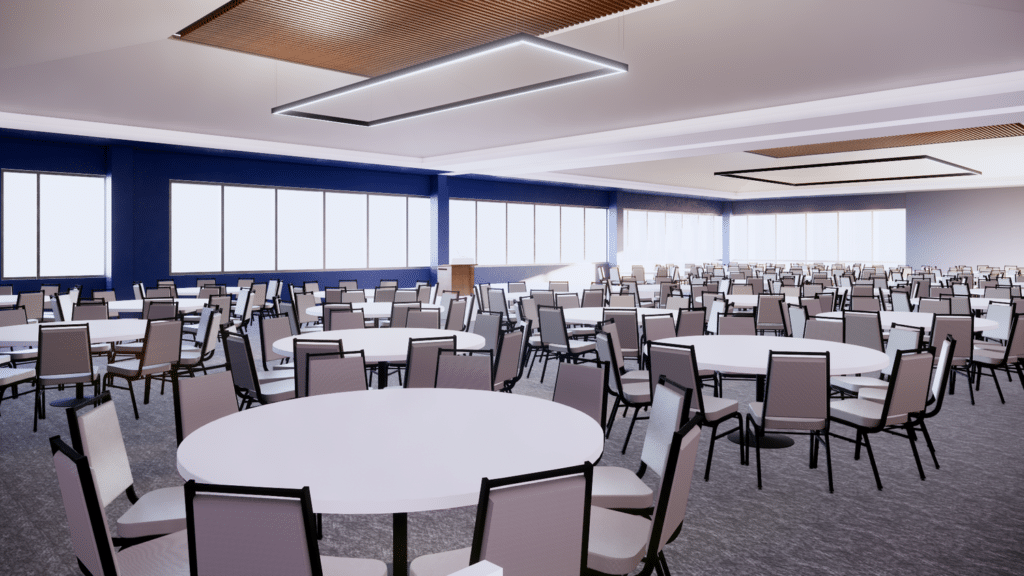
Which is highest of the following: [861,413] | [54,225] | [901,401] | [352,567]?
[54,225]

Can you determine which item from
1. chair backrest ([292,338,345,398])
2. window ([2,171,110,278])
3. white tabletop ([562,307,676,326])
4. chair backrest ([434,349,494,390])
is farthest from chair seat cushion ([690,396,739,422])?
window ([2,171,110,278])

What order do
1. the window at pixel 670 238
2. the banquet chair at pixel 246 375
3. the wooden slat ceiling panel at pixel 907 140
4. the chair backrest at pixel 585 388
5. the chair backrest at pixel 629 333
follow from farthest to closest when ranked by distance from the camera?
the window at pixel 670 238 → the wooden slat ceiling panel at pixel 907 140 → the chair backrest at pixel 629 333 → the banquet chair at pixel 246 375 → the chair backrest at pixel 585 388

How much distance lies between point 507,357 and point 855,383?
8.76 ft

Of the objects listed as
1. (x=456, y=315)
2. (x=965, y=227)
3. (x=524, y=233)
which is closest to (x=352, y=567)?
(x=456, y=315)

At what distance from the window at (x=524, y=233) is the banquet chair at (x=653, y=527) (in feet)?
53.1

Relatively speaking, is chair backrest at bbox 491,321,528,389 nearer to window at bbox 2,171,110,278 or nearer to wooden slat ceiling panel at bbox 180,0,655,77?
wooden slat ceiling panel at bbox 180,0,655,77

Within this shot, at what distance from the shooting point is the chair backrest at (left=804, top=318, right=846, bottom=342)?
18.8ft

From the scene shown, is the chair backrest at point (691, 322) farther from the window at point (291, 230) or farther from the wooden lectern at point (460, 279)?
the window at point (291, 230)

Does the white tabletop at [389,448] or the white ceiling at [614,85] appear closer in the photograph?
the white tabletop at [389,448]

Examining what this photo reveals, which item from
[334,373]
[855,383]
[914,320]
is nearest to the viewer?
[334,373]

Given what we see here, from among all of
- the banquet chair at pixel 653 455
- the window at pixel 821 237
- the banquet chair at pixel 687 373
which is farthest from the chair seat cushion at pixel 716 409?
the window at pixel 821 237

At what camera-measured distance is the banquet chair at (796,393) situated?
3.82 m

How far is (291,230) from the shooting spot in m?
15.6

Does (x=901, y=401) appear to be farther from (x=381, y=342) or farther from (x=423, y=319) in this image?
(x=423, y=319)
